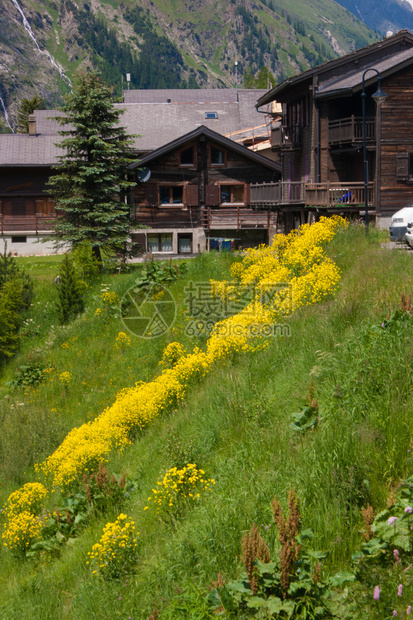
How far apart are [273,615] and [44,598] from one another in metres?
3.31

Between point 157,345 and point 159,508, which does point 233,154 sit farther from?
point 159,508

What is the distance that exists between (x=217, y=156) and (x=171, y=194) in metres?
3.79

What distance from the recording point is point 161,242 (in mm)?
41656

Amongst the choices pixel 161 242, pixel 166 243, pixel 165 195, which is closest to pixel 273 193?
pixel 165 195

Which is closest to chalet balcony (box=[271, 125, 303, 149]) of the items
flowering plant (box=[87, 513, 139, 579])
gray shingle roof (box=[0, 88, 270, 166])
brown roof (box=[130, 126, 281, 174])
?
brown roof (box=[130, 126, 281, 174])

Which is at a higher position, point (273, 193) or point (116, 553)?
point (273, 193)

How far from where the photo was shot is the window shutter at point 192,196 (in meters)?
40.5

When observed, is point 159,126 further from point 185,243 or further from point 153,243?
point 185,243

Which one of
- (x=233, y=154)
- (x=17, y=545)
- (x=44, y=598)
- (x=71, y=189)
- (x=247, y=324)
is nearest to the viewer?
(x=44, y=598)

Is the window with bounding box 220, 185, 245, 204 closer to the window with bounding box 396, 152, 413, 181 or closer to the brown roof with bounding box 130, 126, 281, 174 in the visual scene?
the brown roof with bounding box 130, 126, 281, 174

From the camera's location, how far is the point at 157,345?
17906 mm

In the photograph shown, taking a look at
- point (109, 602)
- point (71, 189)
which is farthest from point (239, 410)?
point (71, 189)

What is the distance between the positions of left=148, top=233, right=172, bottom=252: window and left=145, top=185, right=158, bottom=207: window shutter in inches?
82.9

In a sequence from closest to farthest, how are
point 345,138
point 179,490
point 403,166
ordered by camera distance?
1. point 179,490
2. point 403,166
3. point 345,138
